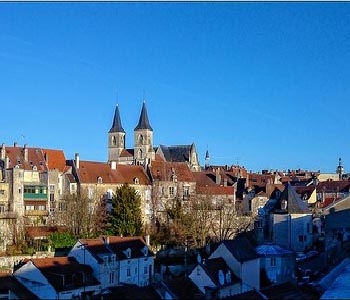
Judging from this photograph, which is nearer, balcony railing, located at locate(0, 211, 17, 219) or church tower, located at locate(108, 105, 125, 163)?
balcony railing, located at locate(0, 211, 17, 219)

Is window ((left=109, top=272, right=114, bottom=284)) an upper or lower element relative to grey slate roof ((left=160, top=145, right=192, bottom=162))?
lower

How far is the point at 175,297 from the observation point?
37.7 metres

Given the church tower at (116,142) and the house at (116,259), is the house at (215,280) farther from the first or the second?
the church tower at (116,142)

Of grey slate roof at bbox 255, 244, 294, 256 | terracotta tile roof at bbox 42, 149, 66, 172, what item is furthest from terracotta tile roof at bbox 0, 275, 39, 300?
terracotta tile roof at bbox 42, 149, 66, 172

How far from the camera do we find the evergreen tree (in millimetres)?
59969

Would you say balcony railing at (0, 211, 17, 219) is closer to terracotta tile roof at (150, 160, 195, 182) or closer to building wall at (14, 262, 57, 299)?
building wall at (14, 262, 57, 299)

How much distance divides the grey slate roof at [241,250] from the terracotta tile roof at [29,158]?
26.8 m

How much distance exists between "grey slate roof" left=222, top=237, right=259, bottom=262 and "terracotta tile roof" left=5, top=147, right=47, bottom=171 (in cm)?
2683

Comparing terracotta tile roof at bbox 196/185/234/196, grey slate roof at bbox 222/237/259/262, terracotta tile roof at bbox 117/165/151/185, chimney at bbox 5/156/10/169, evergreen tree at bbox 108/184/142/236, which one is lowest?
grey slate roof at bbox 222/237/259/262

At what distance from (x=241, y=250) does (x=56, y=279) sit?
46.0 ft

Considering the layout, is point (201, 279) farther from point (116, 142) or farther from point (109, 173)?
point (116, 142)

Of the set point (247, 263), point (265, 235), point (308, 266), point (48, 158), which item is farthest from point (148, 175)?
point (247, 263)

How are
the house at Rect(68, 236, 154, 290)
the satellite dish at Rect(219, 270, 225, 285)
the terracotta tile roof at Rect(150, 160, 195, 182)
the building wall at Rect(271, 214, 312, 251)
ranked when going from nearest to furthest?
the satellite dish at Rect(219, 270, 225, 285)
the house at Rect(68, 236, 154, 290)
the building wall at Rect(271, 214, 312, 251)
the terracotta tile roof at Rect(150, 160, 195, 182)

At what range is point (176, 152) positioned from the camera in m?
111
